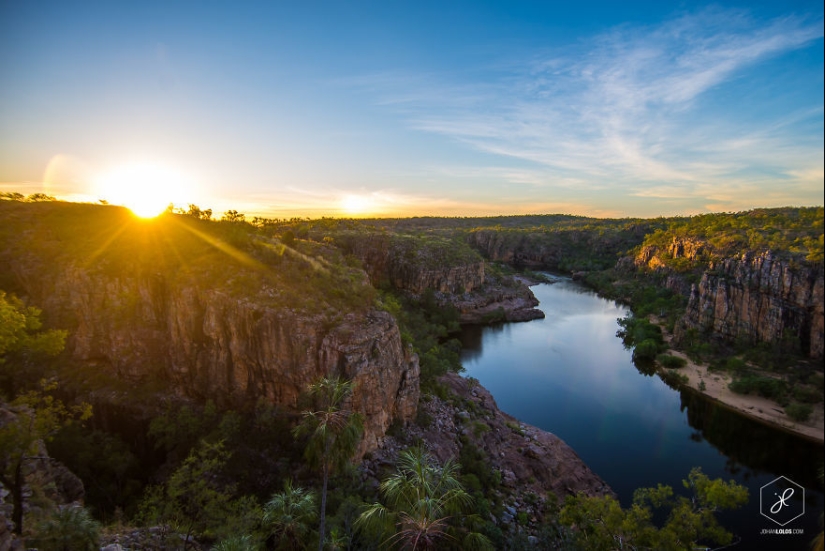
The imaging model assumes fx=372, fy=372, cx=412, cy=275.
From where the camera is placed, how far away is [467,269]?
69438 millimetres

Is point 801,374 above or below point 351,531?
above

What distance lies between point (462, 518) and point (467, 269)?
58.5 m

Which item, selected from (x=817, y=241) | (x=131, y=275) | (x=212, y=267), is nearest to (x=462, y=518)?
(x=817, y=241)

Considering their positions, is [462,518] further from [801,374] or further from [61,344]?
[61,344]

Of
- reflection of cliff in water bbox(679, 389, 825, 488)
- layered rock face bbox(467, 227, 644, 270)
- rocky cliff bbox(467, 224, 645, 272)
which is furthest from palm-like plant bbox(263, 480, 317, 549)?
layered rock face bbox(467, 227, 644, 270)

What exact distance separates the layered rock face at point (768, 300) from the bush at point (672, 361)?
29.2m

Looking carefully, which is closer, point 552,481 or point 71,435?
point 71,435

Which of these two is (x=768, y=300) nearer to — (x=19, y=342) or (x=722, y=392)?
(x=19, y=342)

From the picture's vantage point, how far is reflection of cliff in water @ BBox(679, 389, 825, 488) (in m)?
23.0

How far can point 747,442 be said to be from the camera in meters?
28.0

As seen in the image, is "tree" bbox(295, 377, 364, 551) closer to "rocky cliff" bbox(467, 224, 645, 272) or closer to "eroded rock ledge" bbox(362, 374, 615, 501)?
"eroded rock ledge" bbox(362, 374, 615, 501)
